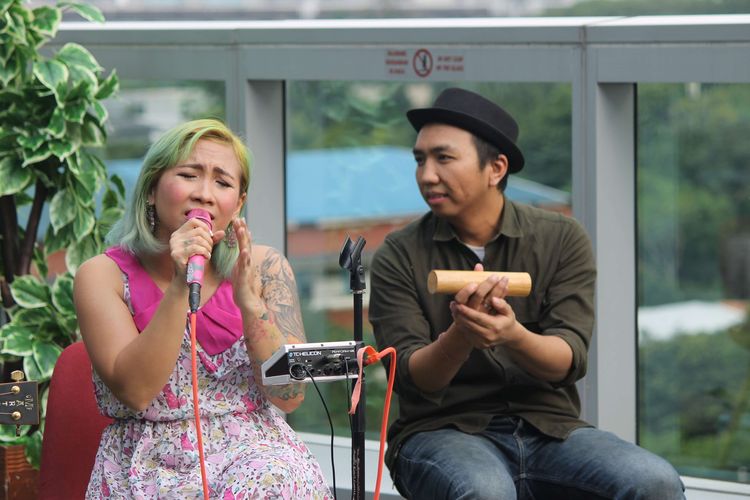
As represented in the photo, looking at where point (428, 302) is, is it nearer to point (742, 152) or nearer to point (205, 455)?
point (205, 455)

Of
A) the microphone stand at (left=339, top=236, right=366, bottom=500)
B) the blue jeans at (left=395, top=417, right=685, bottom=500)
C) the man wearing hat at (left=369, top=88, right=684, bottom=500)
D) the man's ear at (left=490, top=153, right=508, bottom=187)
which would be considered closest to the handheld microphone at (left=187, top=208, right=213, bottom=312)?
the microphone stand at (left=339, top=236, right=366, bottom=500)

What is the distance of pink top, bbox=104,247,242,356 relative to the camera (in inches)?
104

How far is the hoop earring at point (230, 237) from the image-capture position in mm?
2686

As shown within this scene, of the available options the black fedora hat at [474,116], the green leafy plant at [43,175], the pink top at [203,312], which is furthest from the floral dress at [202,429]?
the green leafy plant at [43,175]

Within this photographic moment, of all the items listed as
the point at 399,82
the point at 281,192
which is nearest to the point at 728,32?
the point at 399,82

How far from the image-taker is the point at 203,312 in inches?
105

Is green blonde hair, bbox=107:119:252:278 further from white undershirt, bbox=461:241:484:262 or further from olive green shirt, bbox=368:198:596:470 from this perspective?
white undershirt, bbox=461:241:484:262

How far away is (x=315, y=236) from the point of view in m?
4.53

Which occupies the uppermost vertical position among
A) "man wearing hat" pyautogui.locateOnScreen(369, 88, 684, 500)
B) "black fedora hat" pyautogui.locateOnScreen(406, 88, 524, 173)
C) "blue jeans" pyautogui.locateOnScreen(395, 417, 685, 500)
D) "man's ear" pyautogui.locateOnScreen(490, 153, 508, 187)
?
"black fedora hat" pyautogui.locateOnScreen(406, 88, 524, 173)

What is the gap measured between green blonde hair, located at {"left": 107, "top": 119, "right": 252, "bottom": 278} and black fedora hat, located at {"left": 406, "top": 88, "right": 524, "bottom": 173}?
48 cm

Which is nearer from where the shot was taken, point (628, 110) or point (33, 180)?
point (628, 110)

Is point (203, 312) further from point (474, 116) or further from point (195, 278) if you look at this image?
point (474, 116)

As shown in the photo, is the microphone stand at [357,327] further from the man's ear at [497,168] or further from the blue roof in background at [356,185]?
the blue roof in background at [356,185]

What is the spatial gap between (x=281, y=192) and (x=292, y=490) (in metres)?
1.76
